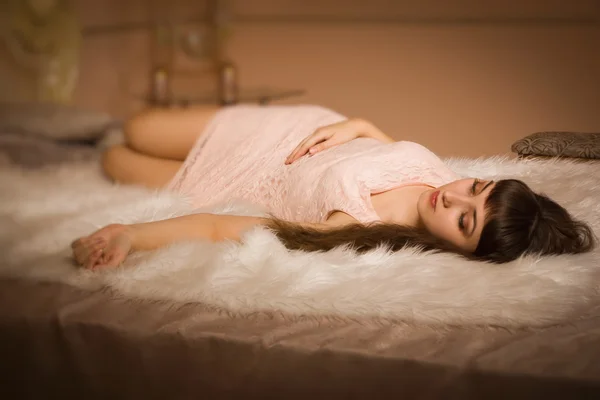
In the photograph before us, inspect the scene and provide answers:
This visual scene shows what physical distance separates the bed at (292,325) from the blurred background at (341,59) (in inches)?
30.5

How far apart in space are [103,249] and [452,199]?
1.92 feet

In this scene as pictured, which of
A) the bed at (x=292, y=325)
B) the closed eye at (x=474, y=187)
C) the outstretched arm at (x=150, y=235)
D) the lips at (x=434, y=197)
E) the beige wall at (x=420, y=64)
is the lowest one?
the bed at (x=292, y=325)

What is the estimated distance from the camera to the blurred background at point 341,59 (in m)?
1.75

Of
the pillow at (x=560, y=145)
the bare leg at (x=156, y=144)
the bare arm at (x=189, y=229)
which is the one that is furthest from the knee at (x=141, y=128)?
the pillow at (x=560, y=145)

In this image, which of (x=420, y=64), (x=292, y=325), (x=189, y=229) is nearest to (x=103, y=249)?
(x=189, y=229)

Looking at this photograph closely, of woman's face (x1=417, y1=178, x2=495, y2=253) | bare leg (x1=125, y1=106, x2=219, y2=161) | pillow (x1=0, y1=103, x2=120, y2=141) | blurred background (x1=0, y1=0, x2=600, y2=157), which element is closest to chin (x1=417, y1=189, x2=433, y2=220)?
woman's face (x1=417, y1=178, x2=495, y2=253)

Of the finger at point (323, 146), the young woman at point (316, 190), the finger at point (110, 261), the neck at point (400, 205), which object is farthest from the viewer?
the finger at point (323, 146)

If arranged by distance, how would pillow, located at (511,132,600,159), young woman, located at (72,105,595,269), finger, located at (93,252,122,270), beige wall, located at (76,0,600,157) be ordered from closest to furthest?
finger, located at (93,252,122,270) → young woman, located at (72,105,595,269) → pillow, located at (511,132,600,159) → beige wall, located at (76,0,600,157)

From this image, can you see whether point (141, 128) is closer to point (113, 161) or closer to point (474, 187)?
point (113, 161)

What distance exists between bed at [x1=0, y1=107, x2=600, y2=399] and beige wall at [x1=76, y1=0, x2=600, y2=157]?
80 cm

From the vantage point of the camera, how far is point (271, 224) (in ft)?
3.18

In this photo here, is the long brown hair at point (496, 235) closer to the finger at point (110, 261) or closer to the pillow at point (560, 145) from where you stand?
the finger at point (110, 261)

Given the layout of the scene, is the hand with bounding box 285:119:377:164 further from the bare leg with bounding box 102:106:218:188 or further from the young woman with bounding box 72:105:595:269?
the bare leg with bounding box 102:106:218:188

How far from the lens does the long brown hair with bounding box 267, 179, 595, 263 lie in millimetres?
933
